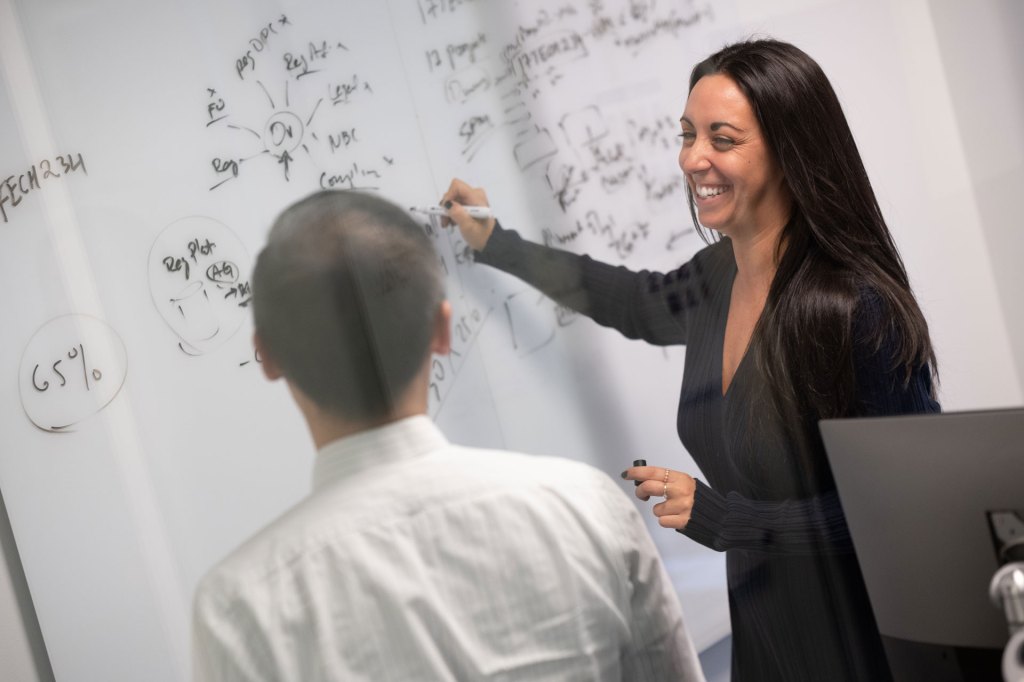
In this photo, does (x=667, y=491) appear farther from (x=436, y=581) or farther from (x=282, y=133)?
(x=282, y=133)

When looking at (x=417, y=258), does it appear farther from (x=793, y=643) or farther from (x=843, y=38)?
(x=843, y=38)

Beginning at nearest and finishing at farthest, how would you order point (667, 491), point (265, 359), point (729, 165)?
point (265, 359) → point (667, 491) → point (729, 165)

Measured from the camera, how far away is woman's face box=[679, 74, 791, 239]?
72.4 inches

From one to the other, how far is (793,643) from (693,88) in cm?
116

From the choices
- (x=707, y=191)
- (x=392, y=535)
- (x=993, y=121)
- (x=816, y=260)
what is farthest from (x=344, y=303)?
(x=993, y=121)

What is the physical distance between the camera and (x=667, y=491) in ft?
5.74

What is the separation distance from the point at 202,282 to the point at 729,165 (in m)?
1.07

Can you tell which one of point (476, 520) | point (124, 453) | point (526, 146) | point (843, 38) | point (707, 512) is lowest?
point (707, 512)

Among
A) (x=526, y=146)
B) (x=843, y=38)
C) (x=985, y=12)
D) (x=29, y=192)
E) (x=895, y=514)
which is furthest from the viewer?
(x=985, y=12)

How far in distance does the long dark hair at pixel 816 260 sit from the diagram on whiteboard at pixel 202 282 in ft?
3.23

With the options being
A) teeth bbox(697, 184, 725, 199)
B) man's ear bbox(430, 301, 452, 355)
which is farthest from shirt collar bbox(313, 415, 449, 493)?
teeth bbox(697, 184, 725, 199)

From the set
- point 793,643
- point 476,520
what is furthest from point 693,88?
→ point 793,643

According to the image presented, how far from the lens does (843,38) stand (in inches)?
89.5

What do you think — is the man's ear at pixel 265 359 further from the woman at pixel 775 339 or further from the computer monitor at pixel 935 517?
the computer monitor at pixel 935 517
